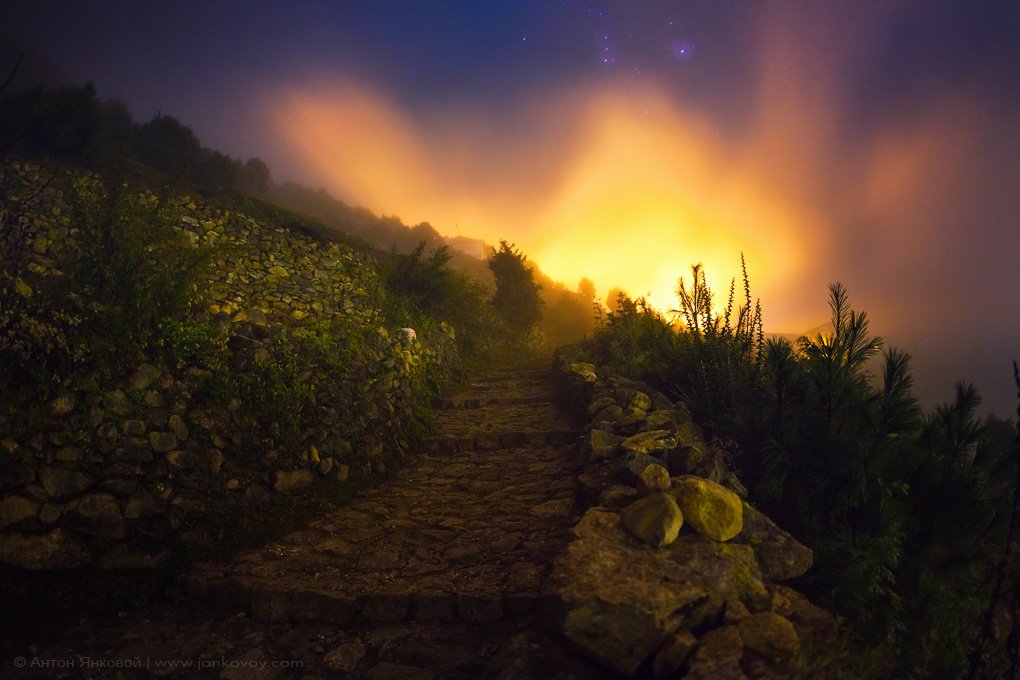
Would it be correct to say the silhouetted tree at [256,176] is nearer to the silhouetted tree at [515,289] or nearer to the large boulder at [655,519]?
the silhouetted tree at [515,289]

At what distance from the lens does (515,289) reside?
21.6m

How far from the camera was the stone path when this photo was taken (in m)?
2.71

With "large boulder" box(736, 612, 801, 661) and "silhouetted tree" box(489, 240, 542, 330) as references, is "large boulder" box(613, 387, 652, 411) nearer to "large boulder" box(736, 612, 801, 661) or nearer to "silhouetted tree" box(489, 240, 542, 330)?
"large boulder" box(736, 612, 801, 661)

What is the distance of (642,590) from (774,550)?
1060 mm

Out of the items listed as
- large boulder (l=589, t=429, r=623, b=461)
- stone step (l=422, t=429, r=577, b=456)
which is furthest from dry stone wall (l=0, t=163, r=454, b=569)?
large boulder (l=589, t=429, r=623, b=461)

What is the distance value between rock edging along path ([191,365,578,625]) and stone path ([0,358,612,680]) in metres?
0.02

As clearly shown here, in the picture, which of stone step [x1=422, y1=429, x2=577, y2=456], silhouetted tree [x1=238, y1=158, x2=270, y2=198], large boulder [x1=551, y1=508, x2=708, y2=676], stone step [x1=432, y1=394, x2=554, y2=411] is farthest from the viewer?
silhouetted tree [x1=238, y1=158, x2=270, y2=198]

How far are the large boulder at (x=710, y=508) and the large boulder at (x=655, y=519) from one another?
0.09 meters

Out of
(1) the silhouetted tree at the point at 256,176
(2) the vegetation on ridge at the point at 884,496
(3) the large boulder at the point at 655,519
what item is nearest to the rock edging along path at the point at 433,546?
(3) the large boulder at the point at 655,519

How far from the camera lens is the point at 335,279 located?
35.6ft

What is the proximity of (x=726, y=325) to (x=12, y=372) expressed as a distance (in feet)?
24.2

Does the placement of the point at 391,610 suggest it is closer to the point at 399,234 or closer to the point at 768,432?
the point at 768,432

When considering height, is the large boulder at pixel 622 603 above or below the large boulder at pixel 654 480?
below

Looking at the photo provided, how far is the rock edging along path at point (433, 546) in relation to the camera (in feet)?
10.7
